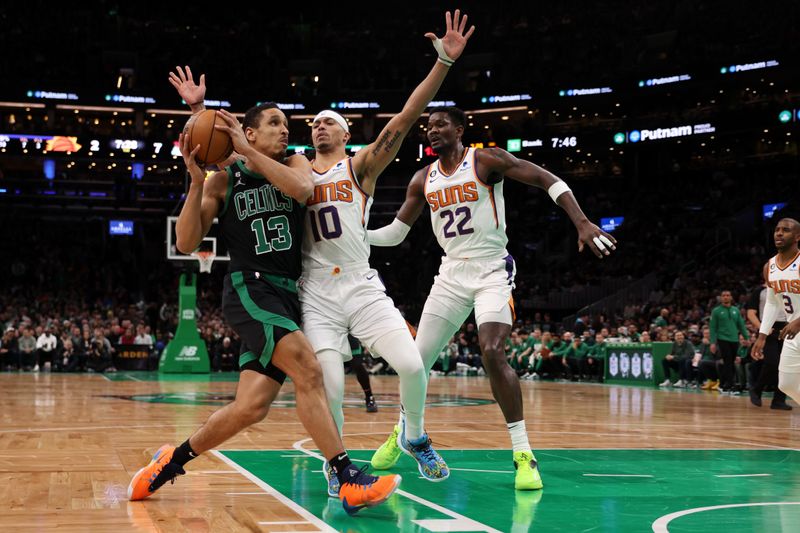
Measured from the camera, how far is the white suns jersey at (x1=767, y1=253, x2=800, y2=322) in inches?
363

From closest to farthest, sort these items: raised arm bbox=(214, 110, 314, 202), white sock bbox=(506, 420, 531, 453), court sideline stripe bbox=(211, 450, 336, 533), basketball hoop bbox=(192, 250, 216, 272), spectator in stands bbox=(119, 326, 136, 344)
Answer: court sideline stripe bbox=(211, 450, 336, 533), raised arm bbox=(214, 110, 314, 202), white sock bbox=(506, 420, 531, 453), basketball hoop bbox=(192, 250, 216, 272), spectator in stands bbox=(119, 326, 136, 344)

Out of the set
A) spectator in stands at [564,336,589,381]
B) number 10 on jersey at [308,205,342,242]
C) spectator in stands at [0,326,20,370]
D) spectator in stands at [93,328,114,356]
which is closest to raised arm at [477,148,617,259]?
number 10 on jersey at [308,205,342,242]

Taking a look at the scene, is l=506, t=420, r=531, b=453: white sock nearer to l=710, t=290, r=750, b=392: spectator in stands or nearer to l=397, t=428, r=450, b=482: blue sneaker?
l=397, t=428, r=450, b=482: blue sneaker

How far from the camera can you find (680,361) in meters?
19.2

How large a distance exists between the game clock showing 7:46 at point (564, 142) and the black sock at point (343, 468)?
36.7 meters

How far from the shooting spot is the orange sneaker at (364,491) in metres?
4.54

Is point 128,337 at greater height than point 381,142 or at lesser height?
lesser

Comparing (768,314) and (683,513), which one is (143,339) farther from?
(683,513)

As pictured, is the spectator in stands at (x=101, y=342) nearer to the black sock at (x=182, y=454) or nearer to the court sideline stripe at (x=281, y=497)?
the court sideline stripe at (x=281, y=497)

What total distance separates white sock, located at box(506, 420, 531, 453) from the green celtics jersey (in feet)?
6.14

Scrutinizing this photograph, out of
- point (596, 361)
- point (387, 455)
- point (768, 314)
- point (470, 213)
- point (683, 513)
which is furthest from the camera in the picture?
point (596, 361)

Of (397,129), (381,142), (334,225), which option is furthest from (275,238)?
(397,129)

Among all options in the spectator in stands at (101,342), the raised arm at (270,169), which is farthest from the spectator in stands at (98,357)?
the raised arm at (270,169)

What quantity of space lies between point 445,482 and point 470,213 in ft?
6.14
